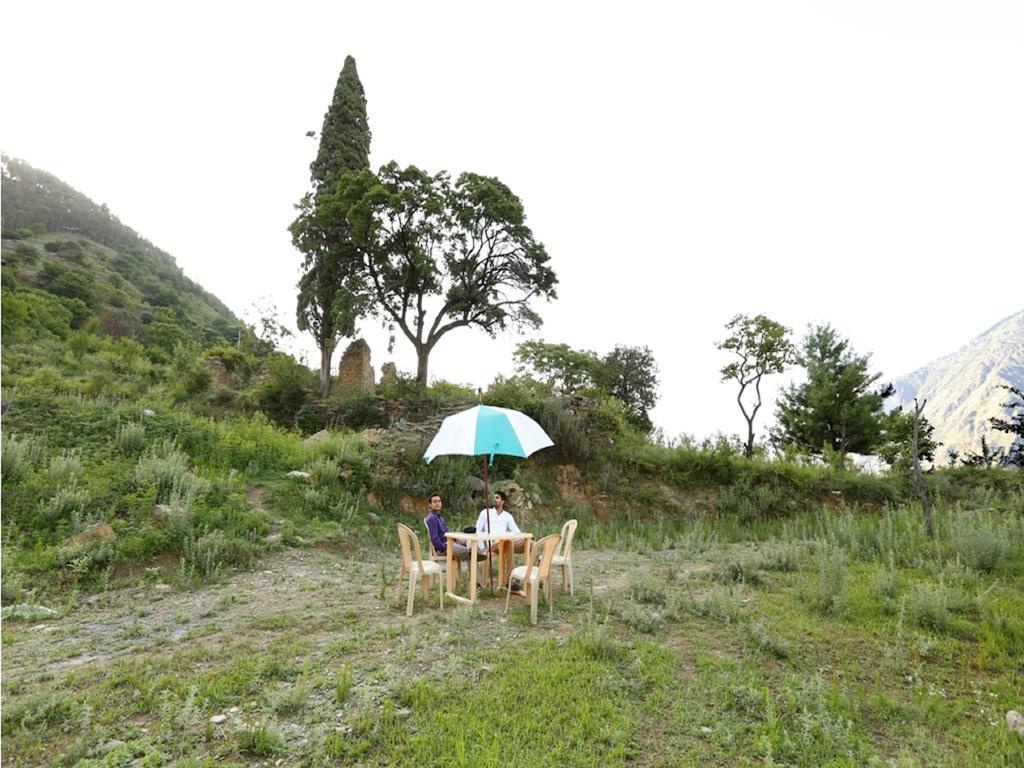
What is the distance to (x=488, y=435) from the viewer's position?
626cm

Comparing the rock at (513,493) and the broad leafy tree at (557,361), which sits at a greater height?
the broad leafy tree at (557,361)

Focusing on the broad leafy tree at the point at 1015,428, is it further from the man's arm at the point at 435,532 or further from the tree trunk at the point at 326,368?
the tree trunk at the point at 326,368

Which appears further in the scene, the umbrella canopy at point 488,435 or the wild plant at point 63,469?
the wild plant at point 63,469

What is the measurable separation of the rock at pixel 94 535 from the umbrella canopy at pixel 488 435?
432 cm

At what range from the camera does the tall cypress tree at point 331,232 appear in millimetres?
19375

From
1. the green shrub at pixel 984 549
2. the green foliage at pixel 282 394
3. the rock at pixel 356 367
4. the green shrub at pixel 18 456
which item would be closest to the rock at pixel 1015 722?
the green shrub at pixel 984 549

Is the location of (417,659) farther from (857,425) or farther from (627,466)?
(857,425)

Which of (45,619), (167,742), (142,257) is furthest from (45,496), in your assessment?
(142,257)

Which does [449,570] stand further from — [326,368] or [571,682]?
[326,368]

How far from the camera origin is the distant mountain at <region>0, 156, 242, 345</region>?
3016 centimetres

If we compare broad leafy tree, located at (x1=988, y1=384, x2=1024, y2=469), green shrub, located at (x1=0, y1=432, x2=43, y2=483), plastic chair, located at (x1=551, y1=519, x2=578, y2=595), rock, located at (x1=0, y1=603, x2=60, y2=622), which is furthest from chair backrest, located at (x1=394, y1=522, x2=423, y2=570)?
broad leafy tree, located at (x1=988, y1=384, x2=1024, y2=469)

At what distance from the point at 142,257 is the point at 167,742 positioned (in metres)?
75.5

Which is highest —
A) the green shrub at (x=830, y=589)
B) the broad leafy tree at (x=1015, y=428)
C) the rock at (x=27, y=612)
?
the broad leafy tree at (x=1015, y=428)

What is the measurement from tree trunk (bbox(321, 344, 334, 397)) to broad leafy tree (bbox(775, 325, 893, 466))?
67.1ft
